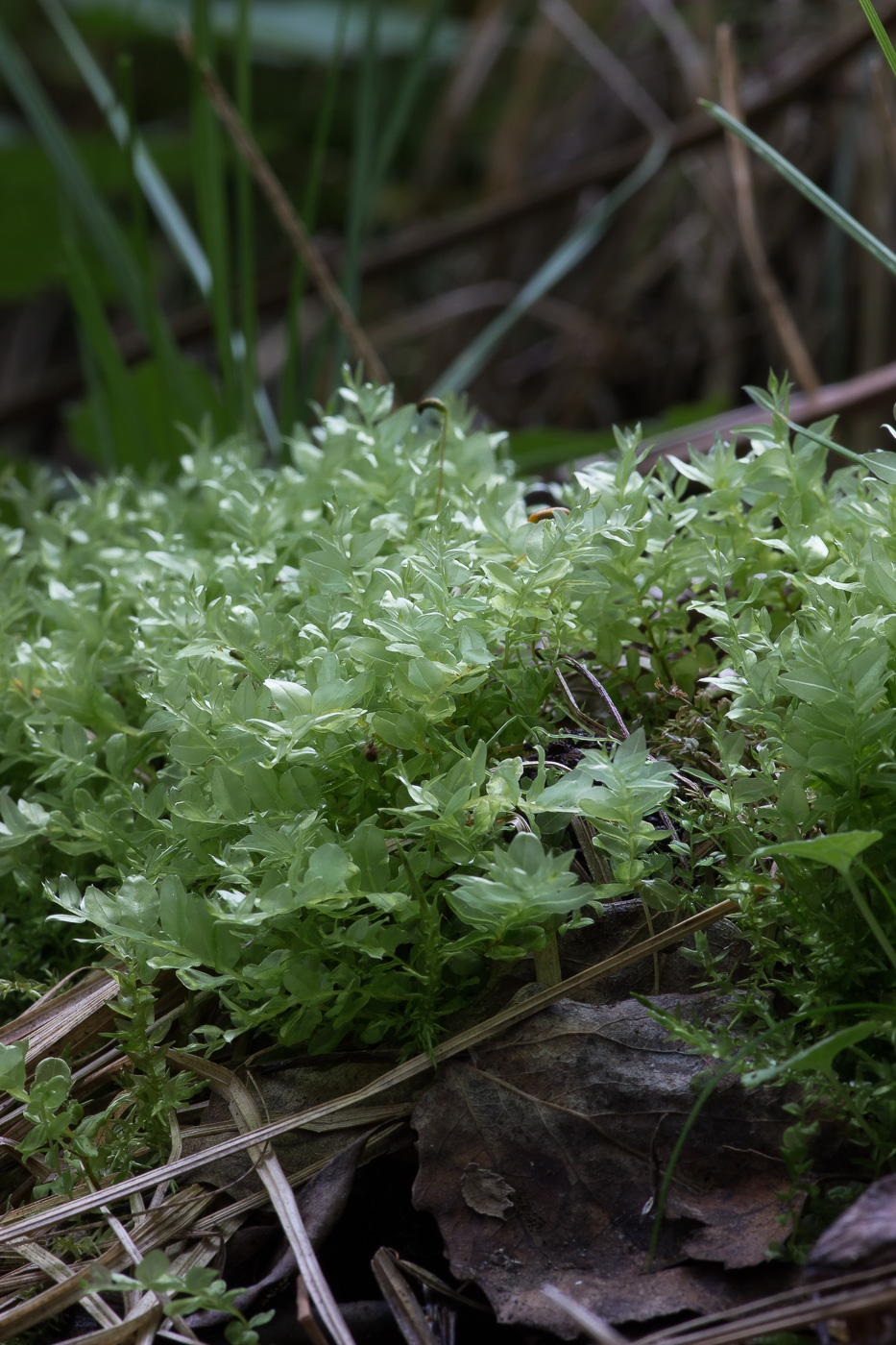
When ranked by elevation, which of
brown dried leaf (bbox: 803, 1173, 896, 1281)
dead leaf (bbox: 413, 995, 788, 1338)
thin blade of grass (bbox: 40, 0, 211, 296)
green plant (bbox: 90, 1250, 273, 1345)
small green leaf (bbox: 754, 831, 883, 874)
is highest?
thin blade of grass (bbox: 40, 0, 211, 296)

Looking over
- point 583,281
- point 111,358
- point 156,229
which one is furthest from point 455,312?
point 156,229

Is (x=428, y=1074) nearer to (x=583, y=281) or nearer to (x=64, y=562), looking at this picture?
(x=64, y=562)

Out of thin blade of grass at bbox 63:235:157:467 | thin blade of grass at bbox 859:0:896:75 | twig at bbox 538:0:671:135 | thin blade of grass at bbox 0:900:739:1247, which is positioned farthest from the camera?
twig at bbox 538:0:671:135

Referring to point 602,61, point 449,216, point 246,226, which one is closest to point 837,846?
point 246,226

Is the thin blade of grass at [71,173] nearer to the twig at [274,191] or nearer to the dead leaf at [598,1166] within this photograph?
the twig at [274,191]

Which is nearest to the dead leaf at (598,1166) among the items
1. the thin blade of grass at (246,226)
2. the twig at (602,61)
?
the thin blade of grass at (246,226)

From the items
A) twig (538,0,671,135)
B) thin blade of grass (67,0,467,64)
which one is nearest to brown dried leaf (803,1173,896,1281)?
twig (538,0,671,135)

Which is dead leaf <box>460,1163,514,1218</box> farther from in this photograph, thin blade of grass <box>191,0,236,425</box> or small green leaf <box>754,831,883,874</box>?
thin blade of grass <box>191,0,236,425</box>
